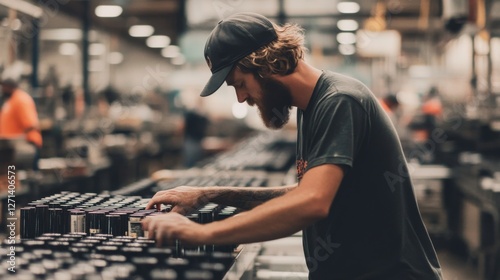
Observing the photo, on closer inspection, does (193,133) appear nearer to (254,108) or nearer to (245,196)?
(254,108)

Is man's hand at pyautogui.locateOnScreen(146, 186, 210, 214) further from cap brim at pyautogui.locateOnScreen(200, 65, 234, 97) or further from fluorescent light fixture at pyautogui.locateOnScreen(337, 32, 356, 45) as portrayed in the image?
fluorescent light fixture at pyautogui.locateOnScreen(337, 32, 356, 45)

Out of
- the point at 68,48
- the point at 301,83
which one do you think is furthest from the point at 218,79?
the point at 68,48

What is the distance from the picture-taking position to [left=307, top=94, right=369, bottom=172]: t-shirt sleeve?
166cm

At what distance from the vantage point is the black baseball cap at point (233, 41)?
179cm

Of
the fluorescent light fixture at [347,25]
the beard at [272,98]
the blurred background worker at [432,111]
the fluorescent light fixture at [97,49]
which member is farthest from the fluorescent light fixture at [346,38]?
the beard at [272,98]

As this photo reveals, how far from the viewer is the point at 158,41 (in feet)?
80.8

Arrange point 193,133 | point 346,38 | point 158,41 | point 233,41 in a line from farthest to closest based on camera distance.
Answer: point 158,41 → point 346,38 → point 193,133 → point 233,41

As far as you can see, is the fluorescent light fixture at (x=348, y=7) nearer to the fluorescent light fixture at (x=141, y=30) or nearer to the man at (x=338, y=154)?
the man at (x=338, y=154)

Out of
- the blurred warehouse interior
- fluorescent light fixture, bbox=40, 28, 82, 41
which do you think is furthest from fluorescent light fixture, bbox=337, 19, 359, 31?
fluorescent light fixture, bbox=40, 28, 82, 41

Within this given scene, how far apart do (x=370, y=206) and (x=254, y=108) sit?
415 inches

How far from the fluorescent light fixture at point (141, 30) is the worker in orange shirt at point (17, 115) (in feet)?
45.0

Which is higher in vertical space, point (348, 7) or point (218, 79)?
point (348, 7)

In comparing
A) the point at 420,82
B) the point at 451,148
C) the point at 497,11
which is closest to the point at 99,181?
the point at 451,148

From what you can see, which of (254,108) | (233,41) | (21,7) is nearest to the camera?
(233,41)
